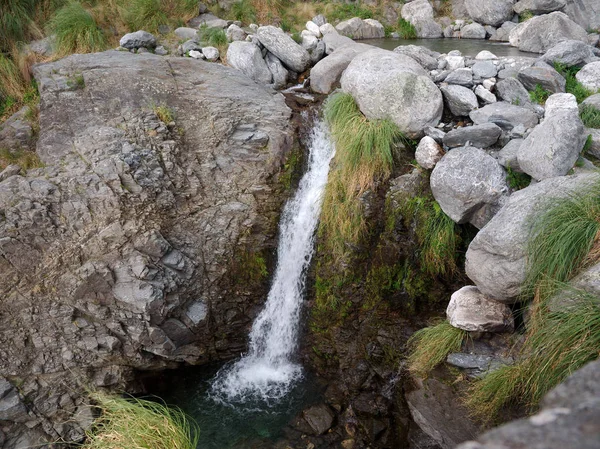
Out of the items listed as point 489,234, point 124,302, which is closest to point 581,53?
point 489,234

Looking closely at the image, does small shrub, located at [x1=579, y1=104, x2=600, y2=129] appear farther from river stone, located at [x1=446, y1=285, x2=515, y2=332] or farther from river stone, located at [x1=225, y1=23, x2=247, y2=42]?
river stone, located at [x1=225, y1=23, x2=247, y2=42]

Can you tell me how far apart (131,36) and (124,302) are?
5.52 meters

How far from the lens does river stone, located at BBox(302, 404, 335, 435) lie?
534 cm

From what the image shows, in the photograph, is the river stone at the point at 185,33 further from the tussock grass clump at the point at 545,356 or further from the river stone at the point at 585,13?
the tussock grass clump at the point at 545,356

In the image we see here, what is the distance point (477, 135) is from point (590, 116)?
1452 millimetres

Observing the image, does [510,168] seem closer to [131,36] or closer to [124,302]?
[124,302]

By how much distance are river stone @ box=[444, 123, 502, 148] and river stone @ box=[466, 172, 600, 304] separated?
119 centimetres

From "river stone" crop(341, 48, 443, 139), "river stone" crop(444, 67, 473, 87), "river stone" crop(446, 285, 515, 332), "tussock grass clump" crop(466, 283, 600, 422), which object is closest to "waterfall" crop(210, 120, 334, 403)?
"river stone" crop(341, 48, 443, 139)

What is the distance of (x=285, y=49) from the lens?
859cm

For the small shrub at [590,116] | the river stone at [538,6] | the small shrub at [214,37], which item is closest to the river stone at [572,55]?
the small shrub at [590,116]

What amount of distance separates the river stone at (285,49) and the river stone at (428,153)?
3.63 m

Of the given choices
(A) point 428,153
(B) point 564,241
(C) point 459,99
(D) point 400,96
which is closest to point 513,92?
(C) point 459,99

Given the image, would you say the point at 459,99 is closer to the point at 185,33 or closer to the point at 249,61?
the point at 249,61

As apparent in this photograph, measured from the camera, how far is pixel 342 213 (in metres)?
5.91
